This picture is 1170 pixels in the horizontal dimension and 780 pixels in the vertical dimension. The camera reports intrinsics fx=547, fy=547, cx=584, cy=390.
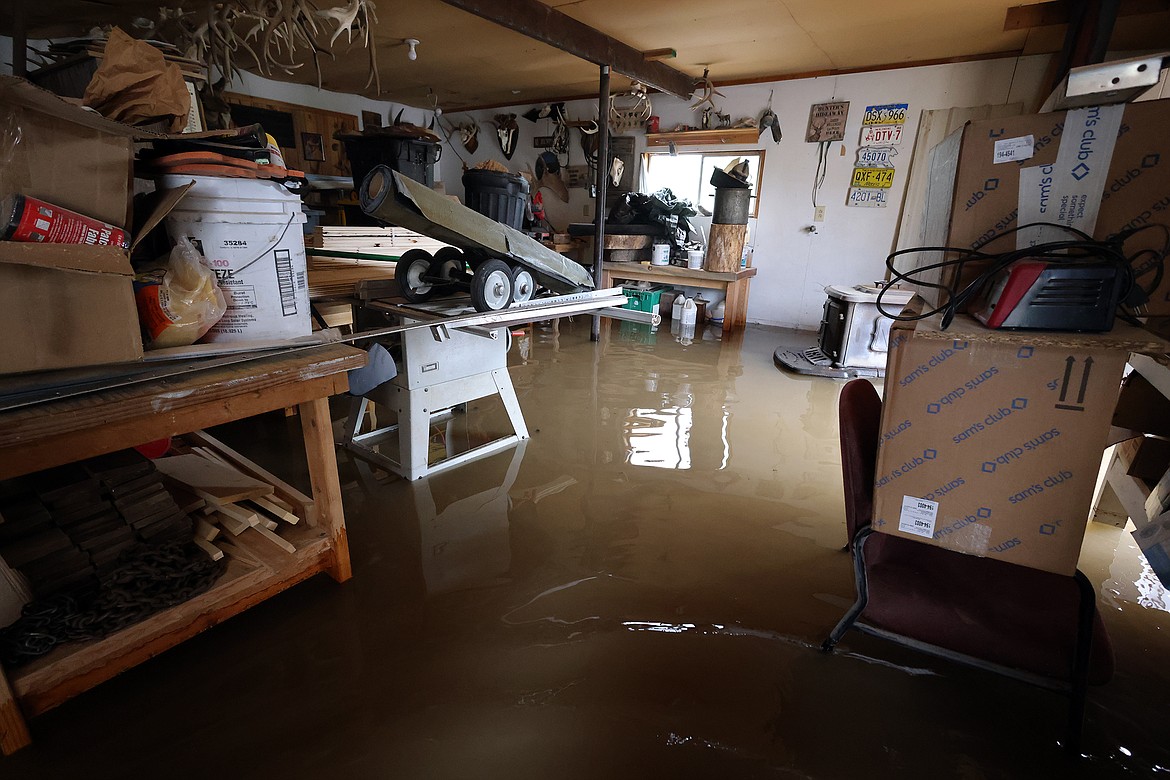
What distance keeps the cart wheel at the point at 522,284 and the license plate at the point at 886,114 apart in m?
4.39

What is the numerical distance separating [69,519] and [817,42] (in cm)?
523

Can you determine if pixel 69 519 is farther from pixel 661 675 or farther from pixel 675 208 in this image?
pixel 675 208

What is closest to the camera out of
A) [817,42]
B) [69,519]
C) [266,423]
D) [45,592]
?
[45,592]

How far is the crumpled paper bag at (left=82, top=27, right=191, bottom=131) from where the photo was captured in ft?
3.98

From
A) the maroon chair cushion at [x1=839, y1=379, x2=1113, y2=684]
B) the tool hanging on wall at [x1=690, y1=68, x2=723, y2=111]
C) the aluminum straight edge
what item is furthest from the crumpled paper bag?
the tool hanging on wall at [x1=690, y1=68, x2=723, y2=111]

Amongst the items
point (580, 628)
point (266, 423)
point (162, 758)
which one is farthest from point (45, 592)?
point (266, 423)

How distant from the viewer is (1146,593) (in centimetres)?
175

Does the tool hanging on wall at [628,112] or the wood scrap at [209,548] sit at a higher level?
the tool hanging on wall at [628,112]

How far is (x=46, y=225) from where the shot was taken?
3.19ft

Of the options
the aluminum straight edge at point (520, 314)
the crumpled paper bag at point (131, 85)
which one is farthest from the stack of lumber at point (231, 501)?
the crumpled paper bag at point (131, 85)

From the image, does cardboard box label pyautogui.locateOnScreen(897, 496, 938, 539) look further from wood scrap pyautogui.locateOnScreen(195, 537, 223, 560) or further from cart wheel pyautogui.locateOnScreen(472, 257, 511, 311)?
wood scrap pyautogui.locateOnScreen(195, 537, 223, 560)

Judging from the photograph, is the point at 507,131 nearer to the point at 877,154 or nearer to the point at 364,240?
the point at 877,154

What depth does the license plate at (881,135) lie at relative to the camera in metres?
4.94

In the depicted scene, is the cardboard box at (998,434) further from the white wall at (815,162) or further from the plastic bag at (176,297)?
the white wall at (815,162)
